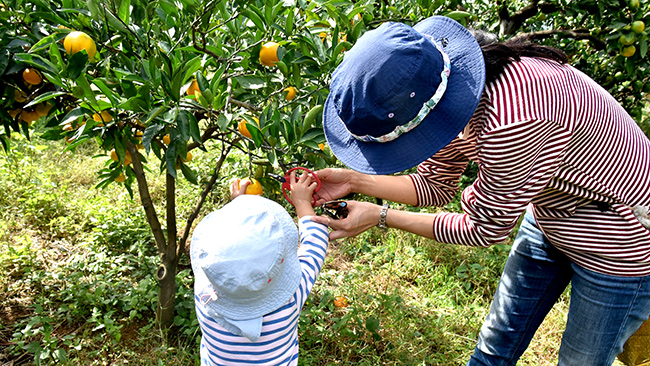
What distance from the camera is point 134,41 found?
1.45 m

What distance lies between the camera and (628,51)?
2.63 metres

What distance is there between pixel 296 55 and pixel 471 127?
0.62 meters

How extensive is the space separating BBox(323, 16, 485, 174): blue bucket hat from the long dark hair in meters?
0.06

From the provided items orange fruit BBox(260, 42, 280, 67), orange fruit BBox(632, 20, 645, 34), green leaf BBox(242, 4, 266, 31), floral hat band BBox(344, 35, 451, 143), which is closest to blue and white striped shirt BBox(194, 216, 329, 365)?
floral hat band BBox(344, 35, 451, 143)

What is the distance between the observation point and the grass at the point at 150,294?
2125mm

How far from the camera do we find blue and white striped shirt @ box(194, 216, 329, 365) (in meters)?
1.25

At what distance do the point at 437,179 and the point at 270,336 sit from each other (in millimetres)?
753

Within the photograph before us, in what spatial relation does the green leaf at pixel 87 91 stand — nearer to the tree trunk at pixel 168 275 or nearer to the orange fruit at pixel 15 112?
the orange fruit at pixel 15 112

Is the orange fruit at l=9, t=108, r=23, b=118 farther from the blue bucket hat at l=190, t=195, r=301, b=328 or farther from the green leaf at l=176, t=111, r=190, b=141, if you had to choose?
the blue bucket hat at l=190, t=195, r=301, b=328

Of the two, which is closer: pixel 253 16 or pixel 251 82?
pixel 253 16

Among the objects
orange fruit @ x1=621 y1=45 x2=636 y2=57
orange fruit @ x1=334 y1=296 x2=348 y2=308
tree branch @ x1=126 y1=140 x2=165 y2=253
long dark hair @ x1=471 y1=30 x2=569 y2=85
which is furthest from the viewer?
orange fruit @ x1=621 y1=45 x2=636 y2=57

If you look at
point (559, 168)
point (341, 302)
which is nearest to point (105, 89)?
point (559, 168)

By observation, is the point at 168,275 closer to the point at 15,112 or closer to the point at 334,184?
the point at 15,112

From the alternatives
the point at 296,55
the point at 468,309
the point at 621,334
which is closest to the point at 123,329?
the point at 296,55
